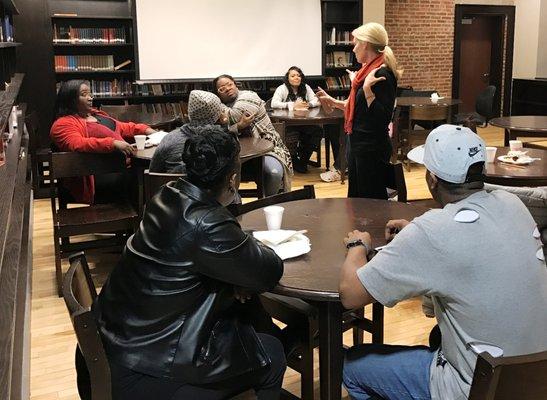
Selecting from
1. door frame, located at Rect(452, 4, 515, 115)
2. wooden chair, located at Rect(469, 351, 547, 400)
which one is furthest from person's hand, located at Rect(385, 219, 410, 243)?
door frame, located at Rect(452, 4, 515, 115)

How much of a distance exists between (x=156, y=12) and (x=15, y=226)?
528 cm

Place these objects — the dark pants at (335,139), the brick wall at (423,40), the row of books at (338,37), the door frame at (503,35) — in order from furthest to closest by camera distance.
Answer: the door frame at (503,35) → the brick wall at (423,40) → the row of books at (338,37) → the dark pants at (335,139)

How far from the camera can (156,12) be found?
7531 millimetres

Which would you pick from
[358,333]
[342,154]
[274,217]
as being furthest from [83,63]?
[274,217]

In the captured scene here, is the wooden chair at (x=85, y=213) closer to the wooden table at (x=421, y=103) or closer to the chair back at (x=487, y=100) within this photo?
the wooden table at (x=421, y=103)

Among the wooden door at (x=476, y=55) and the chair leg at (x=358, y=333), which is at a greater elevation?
the wooden door at (x=476, y=55)

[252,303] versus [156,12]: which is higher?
[156,12]

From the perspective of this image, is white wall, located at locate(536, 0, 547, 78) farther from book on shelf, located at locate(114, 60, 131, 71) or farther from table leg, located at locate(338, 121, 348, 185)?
book on shelf, located at locate(114, 60, 131, 71)

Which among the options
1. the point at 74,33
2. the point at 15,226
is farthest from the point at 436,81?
the point at 15,226

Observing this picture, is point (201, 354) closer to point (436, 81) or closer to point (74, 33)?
point (74, 33)

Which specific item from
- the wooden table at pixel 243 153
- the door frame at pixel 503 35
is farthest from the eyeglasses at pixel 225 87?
the door frame at pixel 503 35

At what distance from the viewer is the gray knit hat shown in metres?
3.49

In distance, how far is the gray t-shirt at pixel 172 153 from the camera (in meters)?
3.36

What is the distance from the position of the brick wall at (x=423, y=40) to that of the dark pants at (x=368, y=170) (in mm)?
6384
